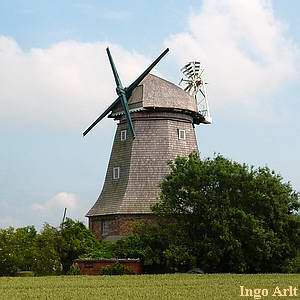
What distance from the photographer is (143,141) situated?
48281 millimetres

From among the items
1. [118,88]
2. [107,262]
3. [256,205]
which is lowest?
[107,262]

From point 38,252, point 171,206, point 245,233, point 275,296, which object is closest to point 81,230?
point 38,252

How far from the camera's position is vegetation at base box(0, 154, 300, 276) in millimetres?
38131

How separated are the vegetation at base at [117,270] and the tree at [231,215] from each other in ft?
9.26

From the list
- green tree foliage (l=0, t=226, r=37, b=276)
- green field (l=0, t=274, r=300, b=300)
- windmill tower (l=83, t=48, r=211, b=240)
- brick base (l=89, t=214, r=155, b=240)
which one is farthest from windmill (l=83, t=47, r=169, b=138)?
green field (l=0, t=274, r=300, b=300)

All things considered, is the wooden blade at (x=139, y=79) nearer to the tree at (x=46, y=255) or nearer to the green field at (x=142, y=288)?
the tree at (x=46, y=255)

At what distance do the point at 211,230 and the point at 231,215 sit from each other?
1.27m

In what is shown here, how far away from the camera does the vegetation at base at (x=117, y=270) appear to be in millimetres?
38094

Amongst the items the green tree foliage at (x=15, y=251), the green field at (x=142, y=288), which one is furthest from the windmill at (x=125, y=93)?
the green field at (x=142, y=288)

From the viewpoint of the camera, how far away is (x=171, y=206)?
130 feet

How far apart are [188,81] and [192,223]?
15.5m

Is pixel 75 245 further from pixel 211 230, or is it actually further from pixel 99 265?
pixel 211 230

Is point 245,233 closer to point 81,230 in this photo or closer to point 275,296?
point 81,230

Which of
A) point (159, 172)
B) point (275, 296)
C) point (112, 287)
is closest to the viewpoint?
point (275, 296)
